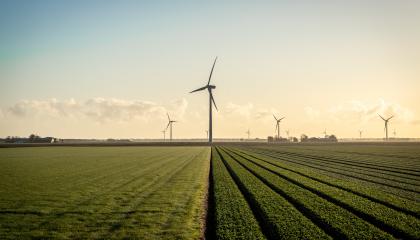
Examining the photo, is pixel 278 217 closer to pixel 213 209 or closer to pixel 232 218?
pixel 232 218

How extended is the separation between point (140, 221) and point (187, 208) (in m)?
3.21

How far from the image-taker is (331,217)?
15.1 m

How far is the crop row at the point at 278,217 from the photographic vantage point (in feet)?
42.0

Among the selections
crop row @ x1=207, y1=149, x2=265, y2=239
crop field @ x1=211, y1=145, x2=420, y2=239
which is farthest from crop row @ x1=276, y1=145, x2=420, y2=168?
crop row @ x1=207, y1=149, x2=265, y2=239

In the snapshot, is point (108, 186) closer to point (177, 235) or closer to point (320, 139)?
point (177, 235)

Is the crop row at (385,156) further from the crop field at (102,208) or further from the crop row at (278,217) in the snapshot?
the crop field at (102,208)

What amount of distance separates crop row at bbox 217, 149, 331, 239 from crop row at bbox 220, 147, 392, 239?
45 centimetres

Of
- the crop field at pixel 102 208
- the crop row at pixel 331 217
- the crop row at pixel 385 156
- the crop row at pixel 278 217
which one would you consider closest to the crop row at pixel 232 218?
the crop row at pixel 278 217

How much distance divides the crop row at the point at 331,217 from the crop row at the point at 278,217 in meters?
0.45

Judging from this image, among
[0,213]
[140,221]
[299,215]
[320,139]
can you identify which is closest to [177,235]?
[140,221]

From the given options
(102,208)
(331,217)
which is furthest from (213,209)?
(331,217)

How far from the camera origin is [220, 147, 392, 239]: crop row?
505 inches

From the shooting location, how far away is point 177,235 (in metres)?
13.1

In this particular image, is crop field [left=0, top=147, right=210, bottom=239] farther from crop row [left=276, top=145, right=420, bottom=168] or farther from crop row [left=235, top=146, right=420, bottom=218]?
crop row [left=276, top=145, right=420, bottom=168]
